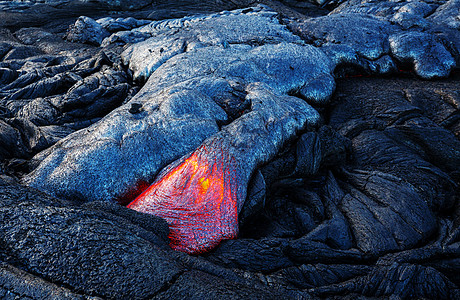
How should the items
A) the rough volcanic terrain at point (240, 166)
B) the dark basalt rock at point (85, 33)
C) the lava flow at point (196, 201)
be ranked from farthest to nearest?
the dark basalt rock at point (85, 33)
the lava flow at point (196, 201)
the rough volcanic terrain at point (240, 166)

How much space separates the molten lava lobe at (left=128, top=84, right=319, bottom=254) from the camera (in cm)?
377

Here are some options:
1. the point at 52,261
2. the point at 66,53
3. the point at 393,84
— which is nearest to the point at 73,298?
the point at 52,261

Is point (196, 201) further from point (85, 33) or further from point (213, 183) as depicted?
point (85, 33)

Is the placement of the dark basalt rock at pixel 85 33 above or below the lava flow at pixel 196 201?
above

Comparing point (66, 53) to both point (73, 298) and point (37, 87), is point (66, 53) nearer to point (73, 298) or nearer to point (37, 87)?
point (37, 87)

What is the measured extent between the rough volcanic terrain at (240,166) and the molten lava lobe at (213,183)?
0.02 m

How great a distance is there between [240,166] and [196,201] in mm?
846

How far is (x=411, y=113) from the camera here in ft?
20.6

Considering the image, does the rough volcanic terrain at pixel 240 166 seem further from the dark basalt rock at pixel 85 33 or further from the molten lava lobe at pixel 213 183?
the dark basalt rock at pixel 85 33

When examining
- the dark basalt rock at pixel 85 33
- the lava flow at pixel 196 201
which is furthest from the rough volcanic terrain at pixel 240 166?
the dark basalt rock at pixel 85 33

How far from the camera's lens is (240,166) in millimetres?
4320

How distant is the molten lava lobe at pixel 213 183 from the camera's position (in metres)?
3.77

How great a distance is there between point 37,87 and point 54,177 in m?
4.28

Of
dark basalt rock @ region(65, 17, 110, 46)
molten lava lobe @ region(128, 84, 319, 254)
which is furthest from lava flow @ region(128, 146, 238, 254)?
dark basalt rock @ region(65, 17, 110, 46)
